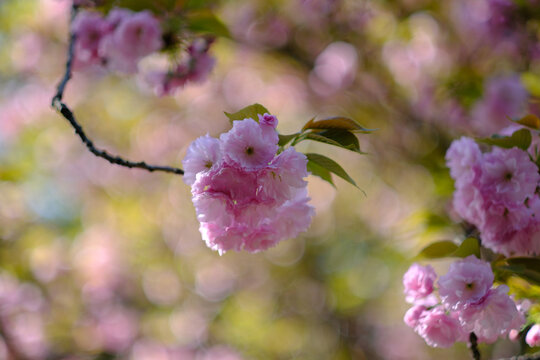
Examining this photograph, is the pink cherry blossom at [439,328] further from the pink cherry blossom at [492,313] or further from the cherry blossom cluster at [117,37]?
the cherry blossom cluster at [117,37]

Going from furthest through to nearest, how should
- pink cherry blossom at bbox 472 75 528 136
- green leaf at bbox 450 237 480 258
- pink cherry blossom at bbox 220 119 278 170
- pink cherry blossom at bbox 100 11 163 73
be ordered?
pink cherry blossom at bbox 472 75 528 136
pink cherry blossom at bbox 100 11 163 73
green leaf at bbox 450 237 480 258
pink cherry blossom at bbox 220 119 278 170

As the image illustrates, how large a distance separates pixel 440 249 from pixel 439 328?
0.16 meters

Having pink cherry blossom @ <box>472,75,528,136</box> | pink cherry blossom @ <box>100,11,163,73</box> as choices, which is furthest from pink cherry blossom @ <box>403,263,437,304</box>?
pink cherry blossom @ <box>472,75,528,136</box>

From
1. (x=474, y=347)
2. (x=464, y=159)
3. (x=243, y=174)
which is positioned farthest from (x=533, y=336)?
(x=243, y=174)

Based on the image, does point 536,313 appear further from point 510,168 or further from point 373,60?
point 373,60

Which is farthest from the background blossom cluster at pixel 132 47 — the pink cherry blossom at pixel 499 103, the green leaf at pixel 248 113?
the pink cherry blossom at pixel 499 103

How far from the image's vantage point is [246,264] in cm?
391

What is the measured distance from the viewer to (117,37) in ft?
4.18

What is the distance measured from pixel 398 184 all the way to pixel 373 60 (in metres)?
0.85

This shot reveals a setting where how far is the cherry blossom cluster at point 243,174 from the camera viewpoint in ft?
2.25

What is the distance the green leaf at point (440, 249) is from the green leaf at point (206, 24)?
2.64ft

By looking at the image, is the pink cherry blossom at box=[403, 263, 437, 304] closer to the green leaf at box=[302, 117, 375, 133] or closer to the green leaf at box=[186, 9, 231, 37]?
the green leaf at box=[302, 117, 375, 133]

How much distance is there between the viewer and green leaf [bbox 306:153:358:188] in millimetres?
763

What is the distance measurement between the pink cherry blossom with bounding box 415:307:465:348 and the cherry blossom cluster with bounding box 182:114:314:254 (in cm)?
34
